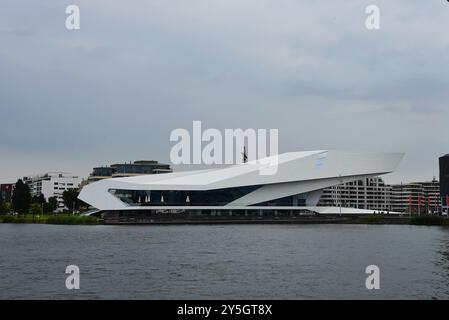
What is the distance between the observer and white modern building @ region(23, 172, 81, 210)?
420ft

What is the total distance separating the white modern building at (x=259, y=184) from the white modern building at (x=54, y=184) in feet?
215

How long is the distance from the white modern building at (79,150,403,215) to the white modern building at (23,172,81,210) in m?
65.7

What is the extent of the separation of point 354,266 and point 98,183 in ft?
146

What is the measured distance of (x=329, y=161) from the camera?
219 feet

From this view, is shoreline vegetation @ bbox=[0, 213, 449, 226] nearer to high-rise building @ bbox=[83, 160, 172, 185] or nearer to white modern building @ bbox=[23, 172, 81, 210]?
high-rise building @ bbox=[83, 160, 172, 185]

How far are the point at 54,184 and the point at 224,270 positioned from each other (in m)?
117

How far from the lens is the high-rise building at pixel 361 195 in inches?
4934

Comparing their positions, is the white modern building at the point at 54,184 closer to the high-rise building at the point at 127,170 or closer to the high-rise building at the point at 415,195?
the high-rise building at the point at 127,170

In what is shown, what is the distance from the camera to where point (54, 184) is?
129000 millimetres

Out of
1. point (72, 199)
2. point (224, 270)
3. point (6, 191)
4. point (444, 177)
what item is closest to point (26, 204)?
point (72, 199)

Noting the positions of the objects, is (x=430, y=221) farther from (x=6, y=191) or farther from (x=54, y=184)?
(x=6, y=191)
